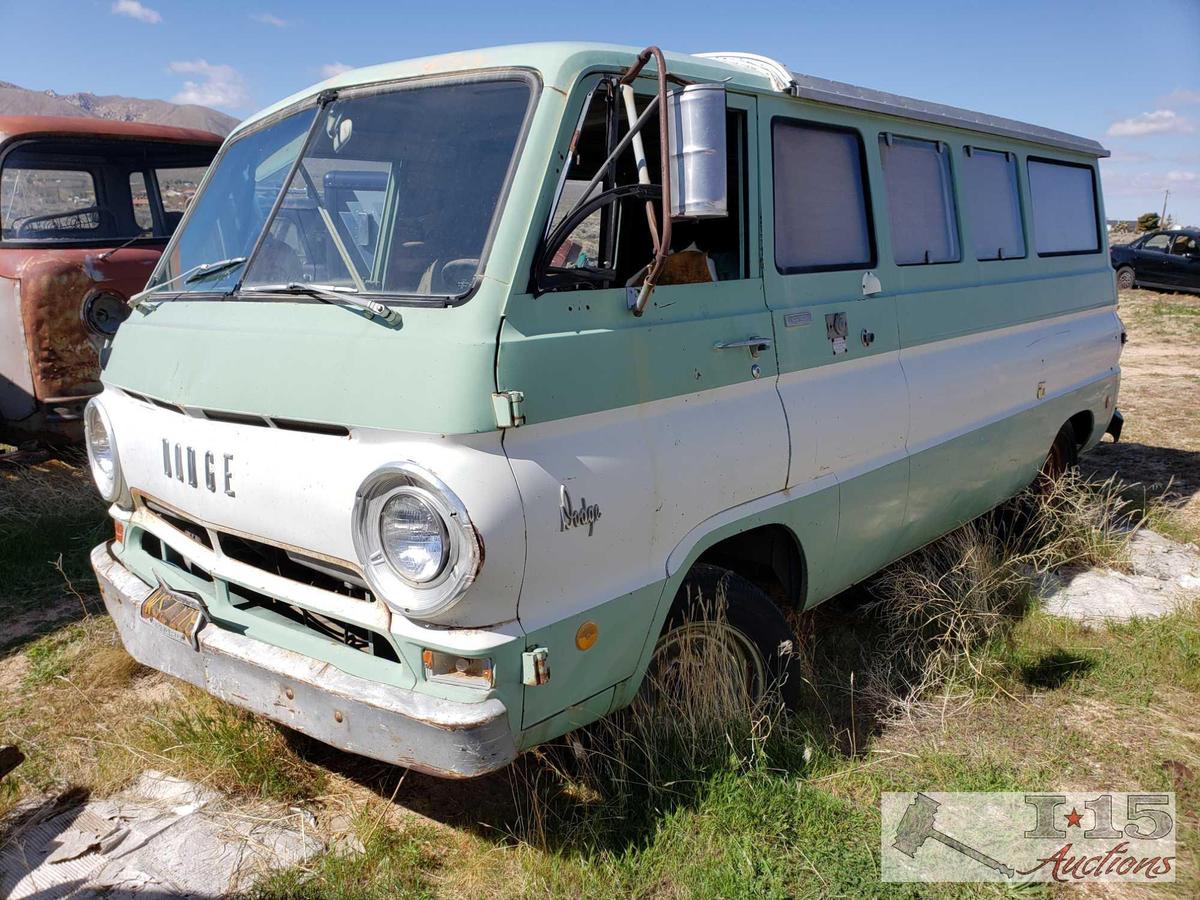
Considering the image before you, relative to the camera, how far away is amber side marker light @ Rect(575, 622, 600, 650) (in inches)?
99.6

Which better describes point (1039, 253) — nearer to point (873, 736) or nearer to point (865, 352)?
point (865, 352)

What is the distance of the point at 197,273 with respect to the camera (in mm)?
3373

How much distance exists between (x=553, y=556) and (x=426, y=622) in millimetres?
369

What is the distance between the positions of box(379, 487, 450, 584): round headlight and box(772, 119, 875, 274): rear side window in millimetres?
1686

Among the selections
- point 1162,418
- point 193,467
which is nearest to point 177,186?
point 193,467

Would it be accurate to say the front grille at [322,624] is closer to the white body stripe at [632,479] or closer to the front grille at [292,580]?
the front grille at [292,580]

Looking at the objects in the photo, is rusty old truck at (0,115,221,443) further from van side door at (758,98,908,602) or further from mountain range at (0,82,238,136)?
mountain range at (0,82,238,136)

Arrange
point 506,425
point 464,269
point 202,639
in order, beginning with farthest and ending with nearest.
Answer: point 202,639, point 464,269, point 506,425

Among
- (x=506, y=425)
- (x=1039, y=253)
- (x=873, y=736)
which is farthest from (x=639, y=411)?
(x=1039, y=253)

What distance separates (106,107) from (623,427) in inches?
5362

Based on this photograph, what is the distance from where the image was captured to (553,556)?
243cm

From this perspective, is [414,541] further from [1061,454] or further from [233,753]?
[1061,454]

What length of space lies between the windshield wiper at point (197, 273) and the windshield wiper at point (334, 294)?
0.30 meters

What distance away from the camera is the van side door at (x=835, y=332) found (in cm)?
328
